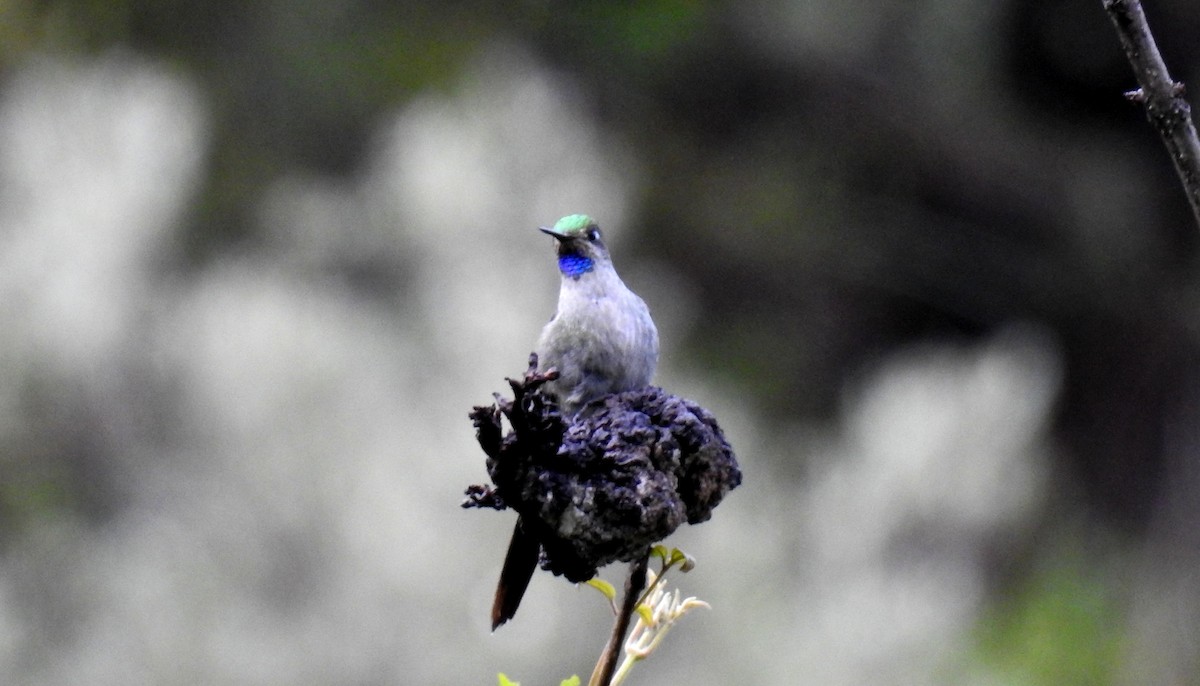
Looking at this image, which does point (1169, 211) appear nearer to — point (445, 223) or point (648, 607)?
point (445, 223)

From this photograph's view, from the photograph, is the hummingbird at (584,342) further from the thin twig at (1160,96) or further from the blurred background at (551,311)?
the blurred background at (551,311)

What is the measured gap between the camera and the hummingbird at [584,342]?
1.26m

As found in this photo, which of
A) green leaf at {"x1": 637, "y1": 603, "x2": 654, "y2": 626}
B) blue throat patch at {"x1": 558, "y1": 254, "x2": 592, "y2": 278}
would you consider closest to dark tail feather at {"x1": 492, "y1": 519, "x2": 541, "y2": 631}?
green leaf at {"x1": 637, "y1": 603, "x2": 654, "y2": 626}

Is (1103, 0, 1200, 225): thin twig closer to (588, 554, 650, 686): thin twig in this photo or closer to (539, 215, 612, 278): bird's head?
(588, 554, 650, 686): thin twig

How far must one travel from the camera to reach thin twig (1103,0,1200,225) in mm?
759

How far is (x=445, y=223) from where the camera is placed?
3.87 metres

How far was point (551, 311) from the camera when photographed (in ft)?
11.4

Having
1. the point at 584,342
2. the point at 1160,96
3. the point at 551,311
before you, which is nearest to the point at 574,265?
the point at 584,342

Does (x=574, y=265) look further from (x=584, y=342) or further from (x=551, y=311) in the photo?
(x=551, y=311)

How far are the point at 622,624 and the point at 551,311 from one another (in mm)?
2570

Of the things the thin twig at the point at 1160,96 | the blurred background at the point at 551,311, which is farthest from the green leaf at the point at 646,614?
the blurred background at the point at 551,311

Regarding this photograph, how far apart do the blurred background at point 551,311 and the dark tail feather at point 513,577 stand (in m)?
2.14

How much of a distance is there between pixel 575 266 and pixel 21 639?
132 inches

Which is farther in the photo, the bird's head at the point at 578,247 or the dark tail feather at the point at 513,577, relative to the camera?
the bird's head at the point at 578,247
